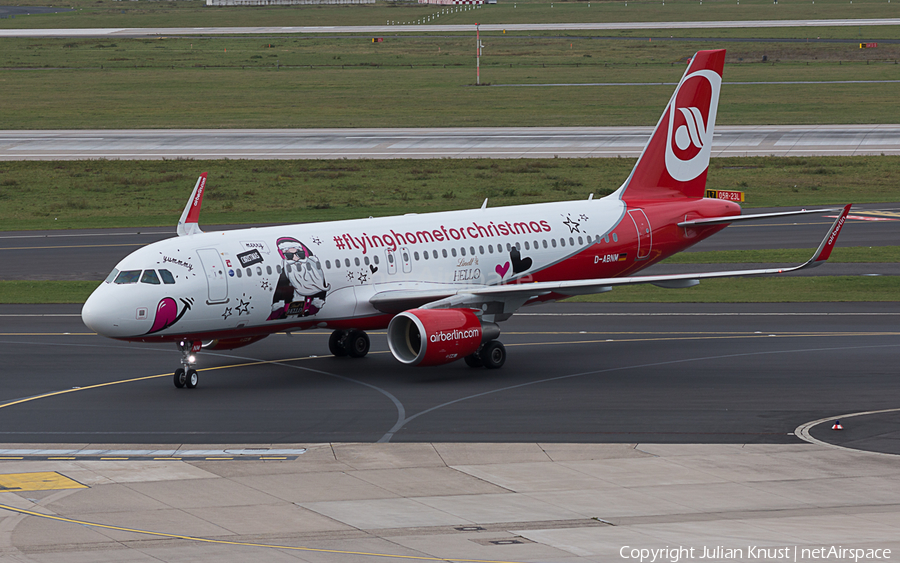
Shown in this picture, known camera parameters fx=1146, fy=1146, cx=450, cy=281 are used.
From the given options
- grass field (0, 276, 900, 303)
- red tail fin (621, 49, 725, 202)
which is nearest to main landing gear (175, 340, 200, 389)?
grass field (0, 276, 900, 303)

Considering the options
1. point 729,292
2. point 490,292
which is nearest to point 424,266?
point 490,292

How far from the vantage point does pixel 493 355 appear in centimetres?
3581

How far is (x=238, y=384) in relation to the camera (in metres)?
34.3

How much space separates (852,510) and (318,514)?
32.9 feet

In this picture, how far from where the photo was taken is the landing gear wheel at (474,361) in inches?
1412

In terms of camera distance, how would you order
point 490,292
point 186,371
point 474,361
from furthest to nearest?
point 474,361 < point 490,292 < point 186,371

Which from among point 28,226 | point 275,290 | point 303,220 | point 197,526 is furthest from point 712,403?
point 28,226

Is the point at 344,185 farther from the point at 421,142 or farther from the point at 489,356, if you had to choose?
the point at 489,356

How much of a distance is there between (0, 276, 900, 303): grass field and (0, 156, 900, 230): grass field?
18.2 metres

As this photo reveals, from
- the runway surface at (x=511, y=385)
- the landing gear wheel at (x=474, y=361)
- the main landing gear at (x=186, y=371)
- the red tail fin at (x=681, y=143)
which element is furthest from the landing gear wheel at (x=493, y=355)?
the red tail fin at (x=681, y=143)

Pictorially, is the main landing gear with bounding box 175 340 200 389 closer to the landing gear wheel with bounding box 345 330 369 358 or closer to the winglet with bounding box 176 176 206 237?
the winglet with bounding box 176 176 206 237

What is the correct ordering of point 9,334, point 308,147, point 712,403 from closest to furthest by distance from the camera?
point 712,403, point 9,334, point 308,147

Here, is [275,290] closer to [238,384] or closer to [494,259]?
[238,384]

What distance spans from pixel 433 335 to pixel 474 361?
3332 millimetres
